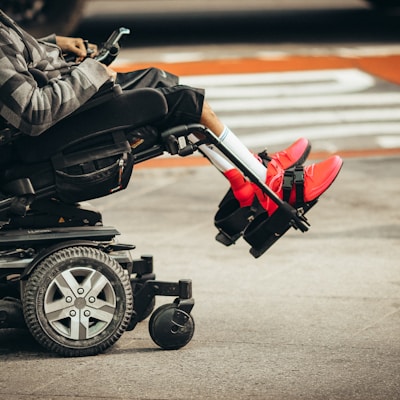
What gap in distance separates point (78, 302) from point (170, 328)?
0.49 metres

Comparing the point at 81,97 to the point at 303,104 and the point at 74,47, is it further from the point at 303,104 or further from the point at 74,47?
the point at 303,104

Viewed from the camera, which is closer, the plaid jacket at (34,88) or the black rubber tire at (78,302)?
the plaid jacket at (34,88)

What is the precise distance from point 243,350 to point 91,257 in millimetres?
898

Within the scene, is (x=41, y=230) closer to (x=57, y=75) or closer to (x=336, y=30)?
(x=57, y=75)

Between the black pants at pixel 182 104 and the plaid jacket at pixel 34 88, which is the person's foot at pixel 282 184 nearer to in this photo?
the black pants at pixel 182 104

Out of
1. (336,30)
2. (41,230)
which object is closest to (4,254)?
(41,230)

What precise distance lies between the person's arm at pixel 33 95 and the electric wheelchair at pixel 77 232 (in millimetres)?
115

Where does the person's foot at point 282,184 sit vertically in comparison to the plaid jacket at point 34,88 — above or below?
below

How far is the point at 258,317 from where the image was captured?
22.2 ft

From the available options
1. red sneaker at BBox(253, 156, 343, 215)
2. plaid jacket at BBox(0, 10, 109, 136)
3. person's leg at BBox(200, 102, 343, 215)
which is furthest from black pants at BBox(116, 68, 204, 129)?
red sneaker at BBox(253, 156, 343, 215)

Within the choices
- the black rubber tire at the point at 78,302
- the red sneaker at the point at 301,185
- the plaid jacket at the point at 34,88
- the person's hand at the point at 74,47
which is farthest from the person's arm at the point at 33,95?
the red sneaker at the point at 301,185

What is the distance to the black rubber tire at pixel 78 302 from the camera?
5879mm

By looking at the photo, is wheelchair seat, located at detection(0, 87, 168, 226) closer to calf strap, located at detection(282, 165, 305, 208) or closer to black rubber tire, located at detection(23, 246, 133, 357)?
black rubber tire, located at detection(23, 246, 133, 357)

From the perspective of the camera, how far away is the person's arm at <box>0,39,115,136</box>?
5.76 metres
